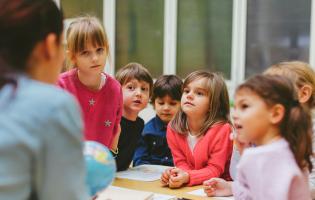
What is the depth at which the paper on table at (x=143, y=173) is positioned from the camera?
197 centimetres

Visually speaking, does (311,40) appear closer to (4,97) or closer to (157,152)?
(157,152)

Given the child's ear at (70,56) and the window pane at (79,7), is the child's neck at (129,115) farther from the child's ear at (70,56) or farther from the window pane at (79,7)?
the window pane at (79,7)

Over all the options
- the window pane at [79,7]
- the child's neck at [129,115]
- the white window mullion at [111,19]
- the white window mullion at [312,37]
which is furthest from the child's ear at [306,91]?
the window pane at [79,7]

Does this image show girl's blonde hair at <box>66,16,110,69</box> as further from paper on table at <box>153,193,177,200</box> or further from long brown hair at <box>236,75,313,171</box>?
long brown hair at <box>236,75,313,171</box>

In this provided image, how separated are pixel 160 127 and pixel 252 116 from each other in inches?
45.7

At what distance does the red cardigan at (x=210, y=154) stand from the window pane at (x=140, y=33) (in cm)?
235

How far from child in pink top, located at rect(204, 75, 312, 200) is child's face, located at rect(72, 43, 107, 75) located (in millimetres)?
747

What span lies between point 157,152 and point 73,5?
9.50 feet

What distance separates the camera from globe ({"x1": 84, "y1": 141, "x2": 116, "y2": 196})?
1.02 meters

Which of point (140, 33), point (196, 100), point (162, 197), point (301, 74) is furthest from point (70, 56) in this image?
point (140, 33)

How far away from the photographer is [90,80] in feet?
6.32

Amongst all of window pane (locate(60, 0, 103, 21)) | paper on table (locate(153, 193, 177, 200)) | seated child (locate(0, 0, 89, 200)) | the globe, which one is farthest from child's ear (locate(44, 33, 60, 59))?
window pane (locate(60, 0, 103, 21))

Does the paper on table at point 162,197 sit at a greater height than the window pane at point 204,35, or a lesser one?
lesser

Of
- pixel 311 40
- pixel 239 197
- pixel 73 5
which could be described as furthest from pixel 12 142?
pixel 73 5
